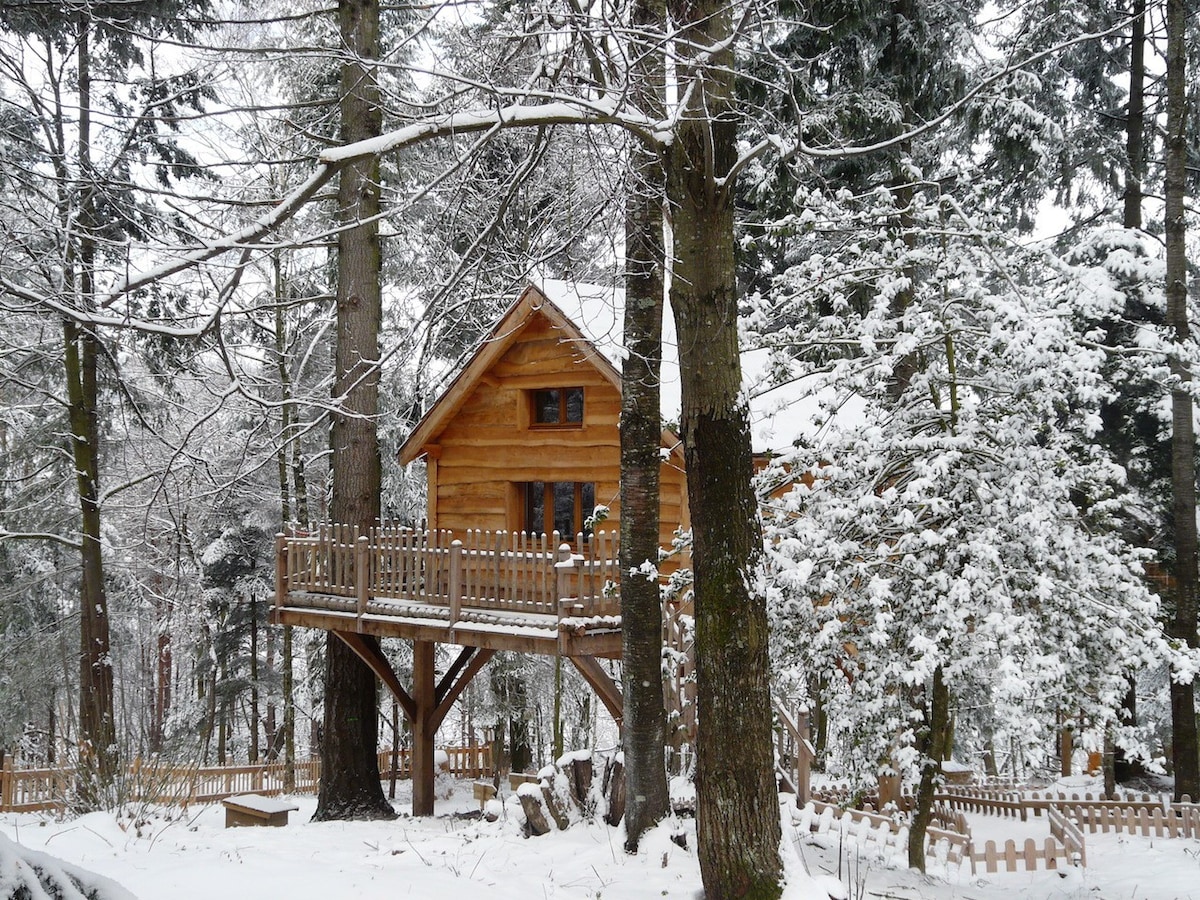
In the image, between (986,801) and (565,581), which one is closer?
(565,581)

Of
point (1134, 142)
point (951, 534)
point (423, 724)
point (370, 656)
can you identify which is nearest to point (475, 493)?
point (423, 724)

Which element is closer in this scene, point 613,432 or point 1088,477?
point 1088,477

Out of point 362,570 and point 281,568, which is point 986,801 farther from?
point 281,568

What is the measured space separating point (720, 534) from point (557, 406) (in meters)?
9.26

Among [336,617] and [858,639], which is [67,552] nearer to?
[336,617]

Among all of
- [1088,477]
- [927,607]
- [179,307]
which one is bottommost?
[927,607]

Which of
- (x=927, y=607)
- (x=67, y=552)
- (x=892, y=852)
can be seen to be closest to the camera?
(x=927, y=607)

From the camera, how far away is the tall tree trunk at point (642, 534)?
6.83m

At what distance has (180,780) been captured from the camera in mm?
12492

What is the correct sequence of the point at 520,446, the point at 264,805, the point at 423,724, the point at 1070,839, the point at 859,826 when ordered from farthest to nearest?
1. the point at 520,446
2. the point at 423,724
3. the point at 1070,839
4. the point at 859,826
5. the point at 264,805

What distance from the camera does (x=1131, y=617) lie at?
7.87 m

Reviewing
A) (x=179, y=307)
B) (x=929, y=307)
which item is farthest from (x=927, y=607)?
(x=179, y=307)

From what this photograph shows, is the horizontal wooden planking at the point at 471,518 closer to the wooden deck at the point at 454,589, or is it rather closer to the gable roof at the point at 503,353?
the gable roof at the point at 503,353

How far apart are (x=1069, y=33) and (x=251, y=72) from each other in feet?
48.2
